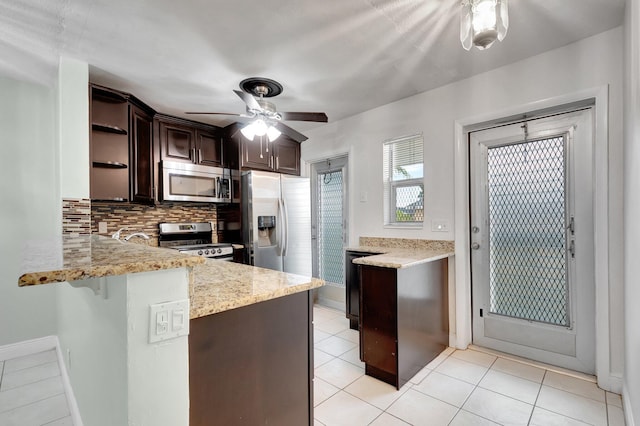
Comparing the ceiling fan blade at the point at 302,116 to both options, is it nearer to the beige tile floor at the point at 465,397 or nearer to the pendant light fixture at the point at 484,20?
the pendant light fixture at the point at 484,20

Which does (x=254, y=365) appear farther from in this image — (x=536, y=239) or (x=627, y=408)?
(x=536, y=239)

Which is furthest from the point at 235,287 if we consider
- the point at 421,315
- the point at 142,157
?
the point at 142,157

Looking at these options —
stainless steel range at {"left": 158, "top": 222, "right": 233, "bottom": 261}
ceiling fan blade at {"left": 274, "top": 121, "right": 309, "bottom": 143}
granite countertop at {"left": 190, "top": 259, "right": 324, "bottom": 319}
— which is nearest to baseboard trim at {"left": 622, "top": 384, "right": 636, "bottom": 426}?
granite countertop at {"left": 190, "top": 259, "right": 324, "bottom": 319}

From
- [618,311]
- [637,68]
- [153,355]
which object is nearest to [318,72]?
[637,68]

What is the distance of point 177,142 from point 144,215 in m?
0.95

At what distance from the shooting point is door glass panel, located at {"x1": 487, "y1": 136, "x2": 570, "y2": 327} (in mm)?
2330

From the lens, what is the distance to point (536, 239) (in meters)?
2.42

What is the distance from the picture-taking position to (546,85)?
228 cm

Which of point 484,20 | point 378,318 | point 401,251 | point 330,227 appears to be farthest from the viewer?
point 330,227

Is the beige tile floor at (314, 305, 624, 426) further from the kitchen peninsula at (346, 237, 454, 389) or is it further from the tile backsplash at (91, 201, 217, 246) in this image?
the tile backsplash at (91, 201, 217, 246)

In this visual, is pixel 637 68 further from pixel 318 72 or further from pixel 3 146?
pixel 3 146

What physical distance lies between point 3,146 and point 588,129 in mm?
4901

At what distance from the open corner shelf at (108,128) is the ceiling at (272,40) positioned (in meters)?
0.37

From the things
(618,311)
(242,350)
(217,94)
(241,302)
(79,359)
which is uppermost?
(217,94)
